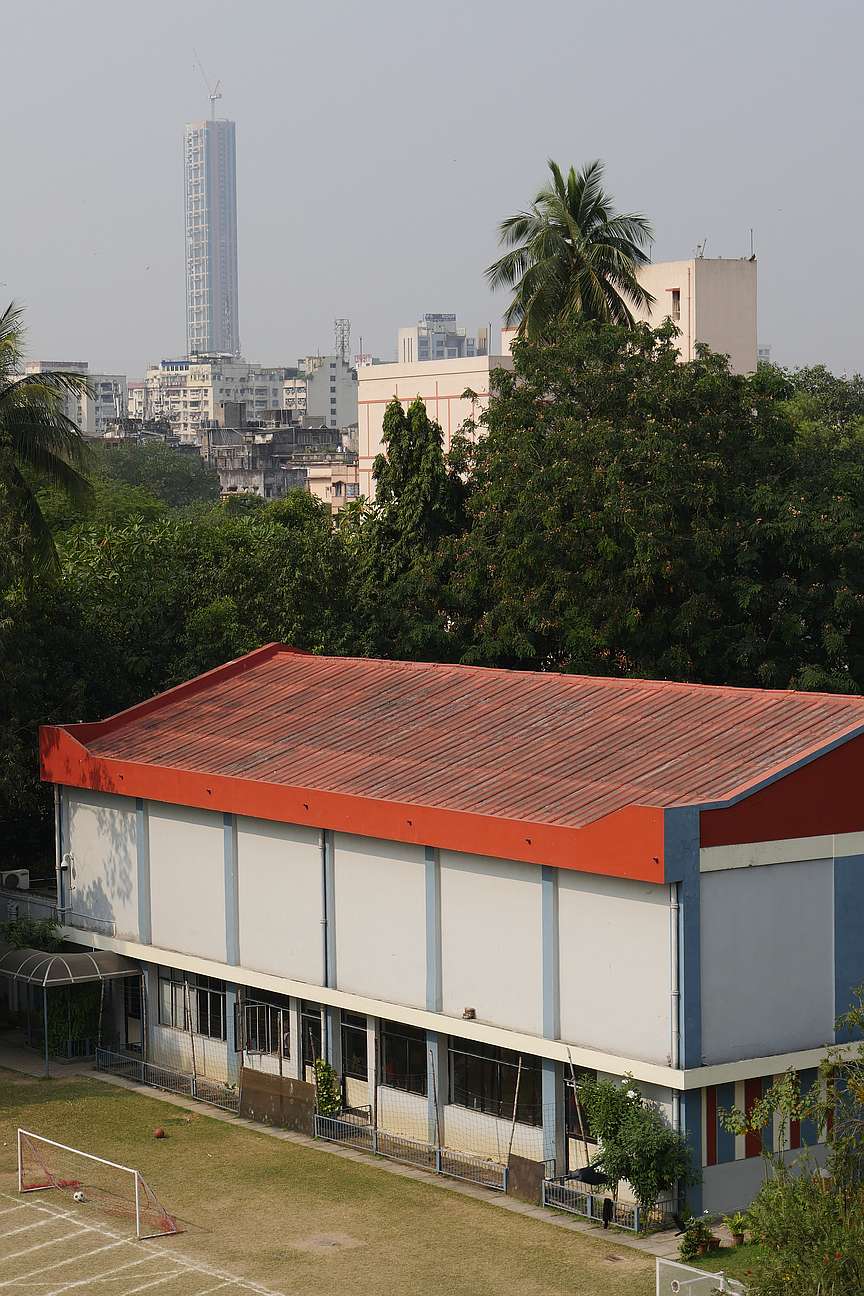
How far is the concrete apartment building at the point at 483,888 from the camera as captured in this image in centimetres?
2509

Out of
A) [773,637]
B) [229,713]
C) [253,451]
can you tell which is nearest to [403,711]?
[229,713]

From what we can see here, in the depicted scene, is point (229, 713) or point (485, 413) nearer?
point (229, 713)

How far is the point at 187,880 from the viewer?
109 ft

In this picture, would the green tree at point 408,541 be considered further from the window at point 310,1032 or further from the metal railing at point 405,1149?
the metal railing at point 405,1149

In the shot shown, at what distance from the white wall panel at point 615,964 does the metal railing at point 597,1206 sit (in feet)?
6.23

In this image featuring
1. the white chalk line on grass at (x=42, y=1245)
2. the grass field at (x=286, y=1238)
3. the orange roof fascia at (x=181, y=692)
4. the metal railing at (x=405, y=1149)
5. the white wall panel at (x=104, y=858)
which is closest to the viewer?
the grass field at (x=286, y=1238)

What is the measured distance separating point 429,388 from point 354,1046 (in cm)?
5962

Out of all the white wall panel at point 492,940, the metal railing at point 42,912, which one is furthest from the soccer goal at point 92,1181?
the metal railing at point 42,912

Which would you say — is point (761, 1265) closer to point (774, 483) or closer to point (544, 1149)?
point (544, 1149)

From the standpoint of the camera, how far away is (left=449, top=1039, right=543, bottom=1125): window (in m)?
27.2

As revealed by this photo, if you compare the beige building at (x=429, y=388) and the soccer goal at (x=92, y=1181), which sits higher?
the beige building at (x=429, y=388)

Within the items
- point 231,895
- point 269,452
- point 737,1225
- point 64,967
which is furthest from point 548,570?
point 269,452

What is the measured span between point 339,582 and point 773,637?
33.6ft

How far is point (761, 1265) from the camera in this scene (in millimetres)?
17719
